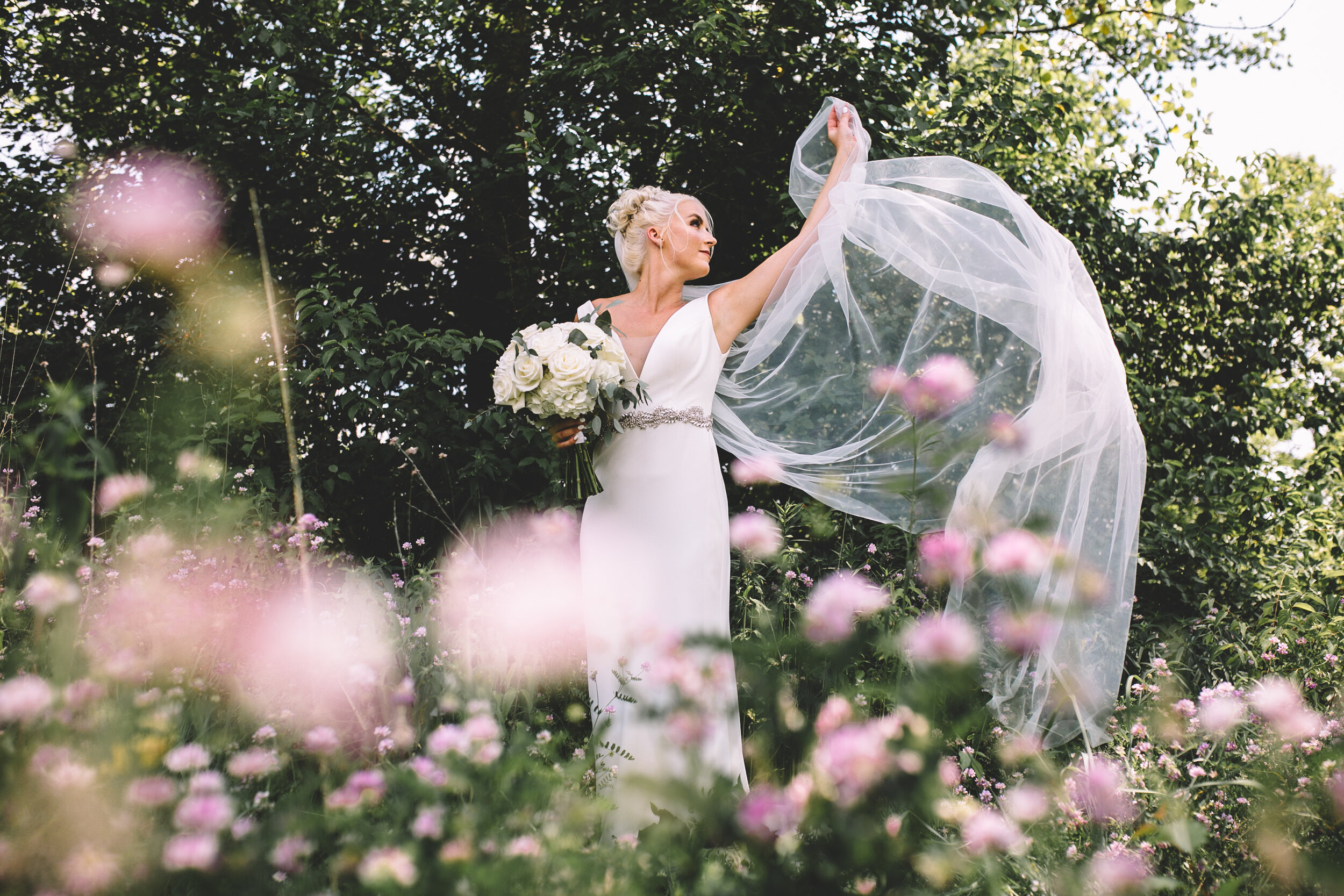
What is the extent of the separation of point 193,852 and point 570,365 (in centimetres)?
172

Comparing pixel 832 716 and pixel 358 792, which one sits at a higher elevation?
pixel 832 716

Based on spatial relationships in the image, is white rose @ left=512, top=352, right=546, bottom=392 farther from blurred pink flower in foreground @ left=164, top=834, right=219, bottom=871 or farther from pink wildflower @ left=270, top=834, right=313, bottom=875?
blurred pink flower in foreground @ left=164, top=834, right=219, bottom=871

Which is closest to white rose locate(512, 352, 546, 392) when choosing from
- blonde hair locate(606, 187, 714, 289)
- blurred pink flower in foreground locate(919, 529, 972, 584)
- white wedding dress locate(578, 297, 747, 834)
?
white wedding dress locate(578, 297, 747, 834)

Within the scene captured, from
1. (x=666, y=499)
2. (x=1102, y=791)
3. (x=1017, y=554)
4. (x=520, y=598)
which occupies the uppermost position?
(x=1017, y=554)

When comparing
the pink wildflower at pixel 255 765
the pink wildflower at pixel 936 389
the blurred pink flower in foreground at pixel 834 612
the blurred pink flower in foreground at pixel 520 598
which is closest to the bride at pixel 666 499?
the blurred pink flower in foreground at pixel 520 598

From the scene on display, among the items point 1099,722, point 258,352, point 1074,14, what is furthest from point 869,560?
point 1074,14

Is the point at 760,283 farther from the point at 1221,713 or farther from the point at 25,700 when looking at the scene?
the point at 25,700

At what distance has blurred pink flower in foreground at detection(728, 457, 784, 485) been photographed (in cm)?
309

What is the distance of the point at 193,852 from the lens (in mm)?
1000

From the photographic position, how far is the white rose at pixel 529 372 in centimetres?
256

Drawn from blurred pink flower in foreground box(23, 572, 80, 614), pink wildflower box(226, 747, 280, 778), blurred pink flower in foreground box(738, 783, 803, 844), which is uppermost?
blurred pink flower in foreground box(23, 572, 80, 614)

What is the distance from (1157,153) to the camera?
528cm

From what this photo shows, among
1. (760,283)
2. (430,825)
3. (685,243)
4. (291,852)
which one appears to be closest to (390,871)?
(430,825)

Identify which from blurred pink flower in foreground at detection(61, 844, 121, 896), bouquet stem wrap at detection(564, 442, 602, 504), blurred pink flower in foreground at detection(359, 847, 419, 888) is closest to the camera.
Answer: blurred pink flower in foreground at detection(359, 847, 419, 888)
